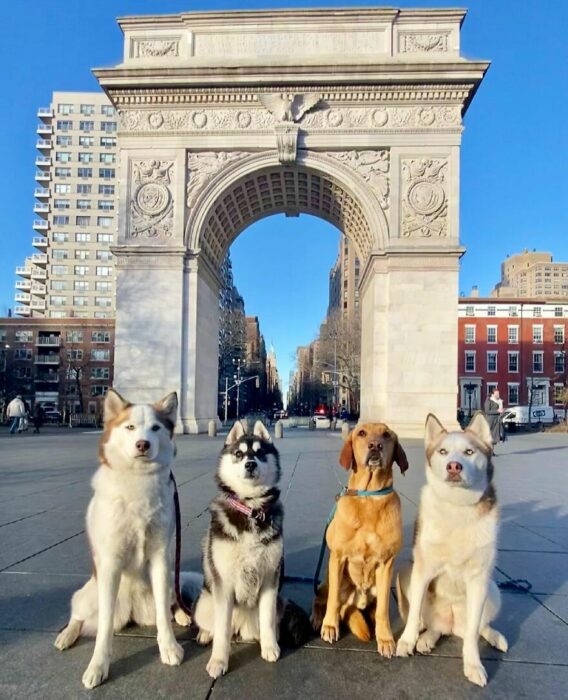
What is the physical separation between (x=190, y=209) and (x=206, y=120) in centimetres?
344

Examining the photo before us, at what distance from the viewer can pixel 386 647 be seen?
274 cm

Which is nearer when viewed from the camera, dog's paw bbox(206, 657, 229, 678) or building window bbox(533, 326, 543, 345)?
dog's paw bbox(206, 657, 229, 678)

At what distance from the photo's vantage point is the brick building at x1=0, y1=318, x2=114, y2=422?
6056cm

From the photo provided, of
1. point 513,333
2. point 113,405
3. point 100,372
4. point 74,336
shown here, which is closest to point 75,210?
point 74,336

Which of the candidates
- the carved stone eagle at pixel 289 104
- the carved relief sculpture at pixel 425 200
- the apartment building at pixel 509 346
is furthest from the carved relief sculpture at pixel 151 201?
the apartment building at pixel 509 346

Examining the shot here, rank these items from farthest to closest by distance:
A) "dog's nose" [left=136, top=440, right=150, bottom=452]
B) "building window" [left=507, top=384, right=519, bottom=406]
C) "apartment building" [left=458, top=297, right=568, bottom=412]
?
"apartment building" [left=458, top=297, right=568, bottom=412], "building window" [left=507, top=384, right=519, bottom=406], "dog's nose" [left=136, top=440, right=150, bottom=452]

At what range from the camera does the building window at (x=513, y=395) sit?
53156 mm

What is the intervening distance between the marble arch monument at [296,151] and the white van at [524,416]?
19.1 metres

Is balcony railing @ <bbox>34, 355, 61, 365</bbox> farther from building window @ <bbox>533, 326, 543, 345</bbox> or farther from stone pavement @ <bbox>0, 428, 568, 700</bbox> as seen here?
stone pavement @ <bbox>0, 428, 568, 700</bbox>

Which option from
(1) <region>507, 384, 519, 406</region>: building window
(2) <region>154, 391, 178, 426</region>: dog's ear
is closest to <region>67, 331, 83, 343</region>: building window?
(1) <region>507, 384, 519, 406</region>: building window

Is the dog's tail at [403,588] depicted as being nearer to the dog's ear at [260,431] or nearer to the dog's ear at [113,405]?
→ the dog's ear at [260,431]

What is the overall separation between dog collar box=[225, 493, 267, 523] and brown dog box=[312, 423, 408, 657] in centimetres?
48

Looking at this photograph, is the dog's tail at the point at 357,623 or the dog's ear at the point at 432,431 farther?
the dog's tail at the point at 357,623

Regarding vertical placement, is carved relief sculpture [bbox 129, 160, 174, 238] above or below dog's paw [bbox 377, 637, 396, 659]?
above
